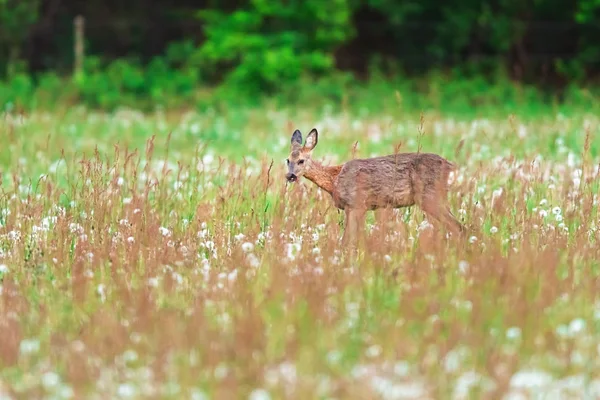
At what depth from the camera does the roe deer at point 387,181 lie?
27.6 ft

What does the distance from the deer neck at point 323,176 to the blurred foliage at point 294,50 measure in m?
13.1

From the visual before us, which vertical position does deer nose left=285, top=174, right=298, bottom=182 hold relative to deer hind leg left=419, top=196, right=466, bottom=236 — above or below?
above

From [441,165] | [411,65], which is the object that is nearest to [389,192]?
[441,165]

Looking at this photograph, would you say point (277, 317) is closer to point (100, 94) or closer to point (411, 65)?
point (100, 94)

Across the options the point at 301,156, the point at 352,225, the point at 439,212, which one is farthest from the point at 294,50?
the point at 352,225

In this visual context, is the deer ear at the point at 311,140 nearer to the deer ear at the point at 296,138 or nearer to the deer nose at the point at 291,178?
the deer ear at the point at 296,138

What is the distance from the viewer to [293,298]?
5.95 meters

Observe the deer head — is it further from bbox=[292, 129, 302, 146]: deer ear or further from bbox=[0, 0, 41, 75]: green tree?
bbox=[0, 0, 41, 75]: green tree

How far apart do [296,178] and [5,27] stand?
63.8 ft

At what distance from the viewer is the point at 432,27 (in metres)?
27.0

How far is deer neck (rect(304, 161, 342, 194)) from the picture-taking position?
8664 millimetres

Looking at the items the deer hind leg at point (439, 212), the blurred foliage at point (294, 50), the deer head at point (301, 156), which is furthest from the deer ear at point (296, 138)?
the blurred foliage at point (294, 50)

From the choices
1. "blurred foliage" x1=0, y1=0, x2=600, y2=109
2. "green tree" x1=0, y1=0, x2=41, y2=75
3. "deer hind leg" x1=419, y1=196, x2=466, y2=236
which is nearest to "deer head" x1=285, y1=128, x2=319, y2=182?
"deer hind leg" x1=419, y1=196, x2=466, y2=236

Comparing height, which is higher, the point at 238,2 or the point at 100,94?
the point at 238,2
